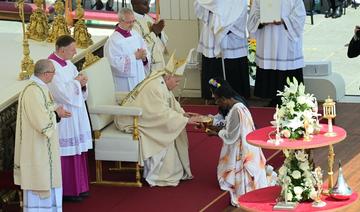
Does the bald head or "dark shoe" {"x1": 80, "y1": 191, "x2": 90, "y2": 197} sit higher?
the bald head

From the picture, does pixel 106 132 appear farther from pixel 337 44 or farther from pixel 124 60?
pixel 337 44

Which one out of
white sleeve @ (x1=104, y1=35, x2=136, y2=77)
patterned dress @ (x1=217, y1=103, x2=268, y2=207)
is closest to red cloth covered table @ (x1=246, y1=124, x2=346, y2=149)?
patterned dress @ (x1=217, y1=103, x2=268, y2=207)

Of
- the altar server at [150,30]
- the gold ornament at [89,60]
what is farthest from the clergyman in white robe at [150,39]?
the gold ornament at [89,60]

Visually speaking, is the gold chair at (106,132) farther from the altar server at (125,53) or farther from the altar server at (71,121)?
the altar server at (125,53)

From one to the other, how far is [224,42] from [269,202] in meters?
5.24

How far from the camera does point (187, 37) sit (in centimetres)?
1429

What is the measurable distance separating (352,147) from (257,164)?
1.93m

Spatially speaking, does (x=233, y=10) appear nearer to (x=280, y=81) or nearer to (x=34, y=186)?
(x=280, y=81)

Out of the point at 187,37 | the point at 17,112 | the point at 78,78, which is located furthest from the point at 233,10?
the point at 17,112

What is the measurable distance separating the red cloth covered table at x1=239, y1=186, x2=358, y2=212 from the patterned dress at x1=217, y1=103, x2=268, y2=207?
137 centimetres

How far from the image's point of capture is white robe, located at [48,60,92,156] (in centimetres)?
1041

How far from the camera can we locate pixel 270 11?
13.5m

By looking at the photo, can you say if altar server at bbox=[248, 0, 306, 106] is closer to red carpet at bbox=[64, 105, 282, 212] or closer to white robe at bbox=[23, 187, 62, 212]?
red carpet at bbox=[64, 105, 282, 212]

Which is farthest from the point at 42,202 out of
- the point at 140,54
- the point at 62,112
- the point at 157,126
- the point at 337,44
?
the point at 337,44
